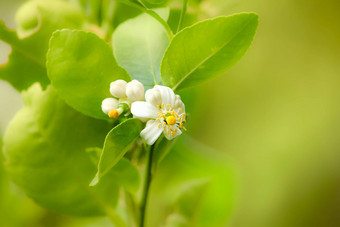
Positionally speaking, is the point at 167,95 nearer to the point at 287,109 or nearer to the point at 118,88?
the point at 118,88

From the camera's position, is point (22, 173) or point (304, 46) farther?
point (304, 46)

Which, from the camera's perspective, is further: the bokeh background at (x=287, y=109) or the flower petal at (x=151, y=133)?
the bokeh background at (x=287, y=109)

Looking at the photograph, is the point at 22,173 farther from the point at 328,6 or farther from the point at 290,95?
the point at 328,6

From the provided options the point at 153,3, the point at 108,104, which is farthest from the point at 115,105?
the point at 153,3

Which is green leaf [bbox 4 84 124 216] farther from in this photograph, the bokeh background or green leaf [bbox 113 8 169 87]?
the bokeh background

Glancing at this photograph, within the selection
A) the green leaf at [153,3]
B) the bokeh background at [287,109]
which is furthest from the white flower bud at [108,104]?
the bokeh background at [287,109]

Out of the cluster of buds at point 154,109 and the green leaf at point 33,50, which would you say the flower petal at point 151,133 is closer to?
the cluster of buds at point 154,109

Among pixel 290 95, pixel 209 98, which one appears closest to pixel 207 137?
pixel 209 98

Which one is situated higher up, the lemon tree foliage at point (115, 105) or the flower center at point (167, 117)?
the lemon tree foliage at point (115, 105)
